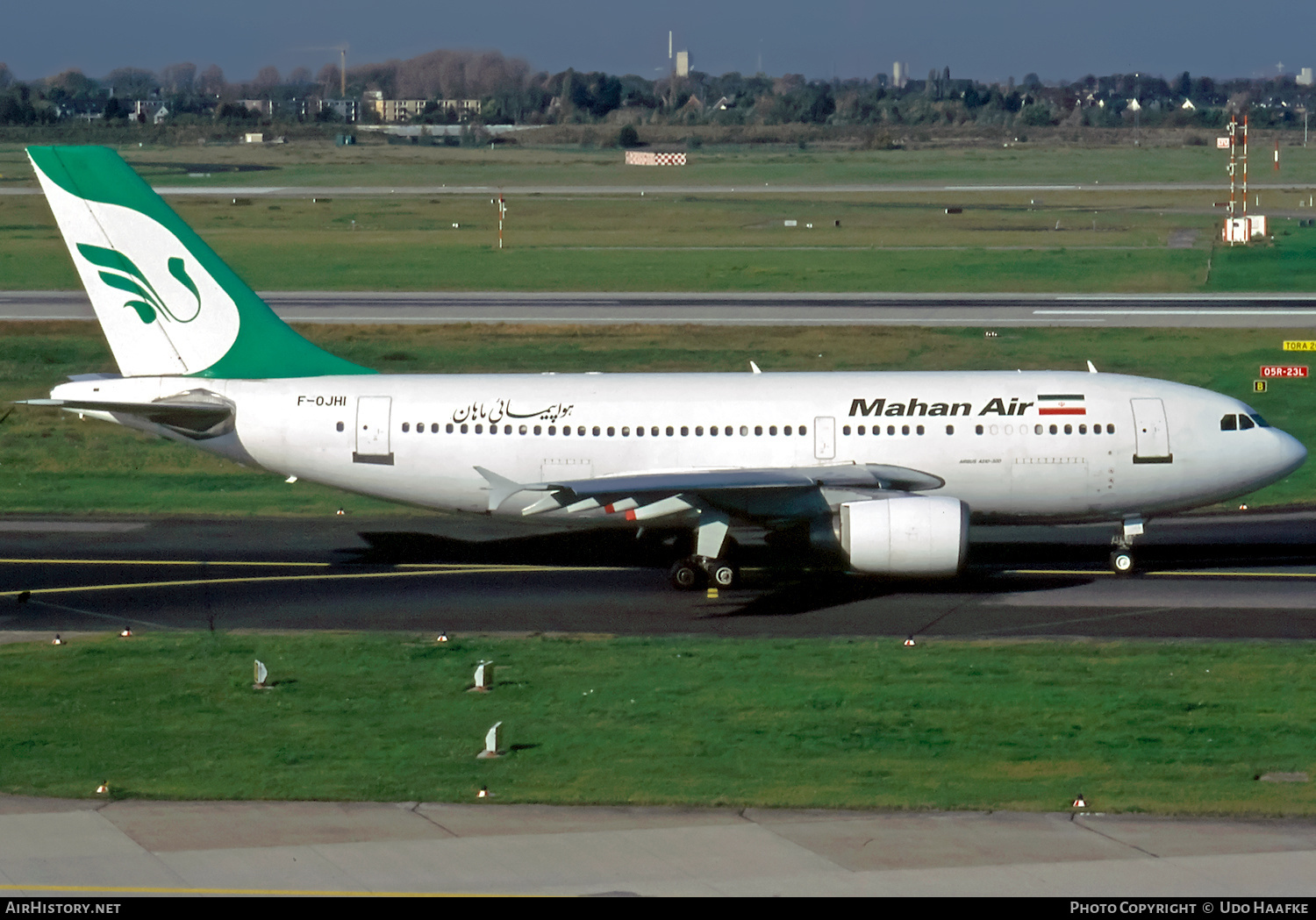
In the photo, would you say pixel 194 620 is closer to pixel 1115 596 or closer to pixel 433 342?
pixel 1115 596

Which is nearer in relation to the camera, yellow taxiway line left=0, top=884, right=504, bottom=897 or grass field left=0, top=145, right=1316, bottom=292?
yellow taxiway line left=0, top=884, right=504, bottom=897

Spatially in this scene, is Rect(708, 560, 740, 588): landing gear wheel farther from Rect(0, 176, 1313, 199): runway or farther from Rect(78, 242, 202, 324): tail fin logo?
Rect(0, 176, 1313, 199): runway

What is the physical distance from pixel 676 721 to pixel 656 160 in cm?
17537

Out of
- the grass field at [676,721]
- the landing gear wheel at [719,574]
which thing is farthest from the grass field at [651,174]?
the grass field at [676,721]

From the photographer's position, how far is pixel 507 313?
72625 millimetres

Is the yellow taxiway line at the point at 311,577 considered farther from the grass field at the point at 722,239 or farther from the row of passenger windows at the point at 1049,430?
the grass field at the point at 722,239

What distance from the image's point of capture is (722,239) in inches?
4259

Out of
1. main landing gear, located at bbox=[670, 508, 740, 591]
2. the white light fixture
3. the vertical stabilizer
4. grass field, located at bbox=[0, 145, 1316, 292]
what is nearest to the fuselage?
the vertical stabilizer

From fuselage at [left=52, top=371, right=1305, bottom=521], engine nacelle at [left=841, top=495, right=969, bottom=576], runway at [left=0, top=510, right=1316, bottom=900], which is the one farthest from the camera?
fuselage at [left=52, top=371, right=1305, bottom=521]

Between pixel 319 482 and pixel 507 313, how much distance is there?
1442 inches

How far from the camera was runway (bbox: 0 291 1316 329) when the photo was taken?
69438 millimetres

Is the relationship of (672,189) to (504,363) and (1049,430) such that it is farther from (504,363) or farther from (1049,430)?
(1049,430)

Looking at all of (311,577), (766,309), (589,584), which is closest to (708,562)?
(589,584)

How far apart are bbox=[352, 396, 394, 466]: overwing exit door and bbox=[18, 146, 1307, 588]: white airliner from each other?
4 cm
